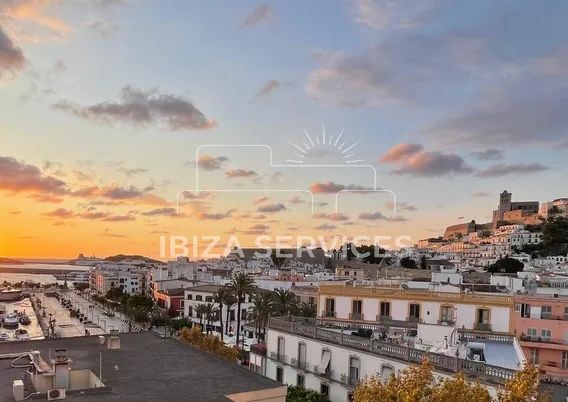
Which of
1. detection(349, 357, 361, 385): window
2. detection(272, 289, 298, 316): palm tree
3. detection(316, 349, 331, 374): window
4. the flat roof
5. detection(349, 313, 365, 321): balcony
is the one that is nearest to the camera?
the flat roof

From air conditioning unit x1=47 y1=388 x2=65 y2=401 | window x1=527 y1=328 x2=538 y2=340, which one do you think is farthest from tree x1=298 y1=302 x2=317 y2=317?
air conditioning unit x1=47 y1=388 x2=65 y2=401

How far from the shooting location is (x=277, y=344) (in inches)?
1121

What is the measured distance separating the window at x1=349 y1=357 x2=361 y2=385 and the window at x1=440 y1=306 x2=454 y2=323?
1243cm

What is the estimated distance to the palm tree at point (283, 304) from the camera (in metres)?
46.5

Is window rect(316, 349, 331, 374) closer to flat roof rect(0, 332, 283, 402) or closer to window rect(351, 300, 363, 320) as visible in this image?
flat roof rect(0, 332, 283, 402)

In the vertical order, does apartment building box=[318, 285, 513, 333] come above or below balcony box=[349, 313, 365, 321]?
above

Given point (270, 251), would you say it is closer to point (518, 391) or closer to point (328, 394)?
point (328, 394)

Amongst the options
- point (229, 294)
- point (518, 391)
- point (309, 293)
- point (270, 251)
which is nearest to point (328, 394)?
point (518, 391)

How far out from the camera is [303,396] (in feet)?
78.8

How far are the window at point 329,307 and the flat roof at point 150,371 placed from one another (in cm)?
1722

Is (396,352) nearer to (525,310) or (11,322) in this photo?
(525,310)

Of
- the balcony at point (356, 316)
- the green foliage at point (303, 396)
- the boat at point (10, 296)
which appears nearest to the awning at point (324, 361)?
the green foliage at point (303, 396)

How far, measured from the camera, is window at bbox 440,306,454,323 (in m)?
33.2

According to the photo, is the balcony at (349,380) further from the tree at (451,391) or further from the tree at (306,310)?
the tree at (306,310)
